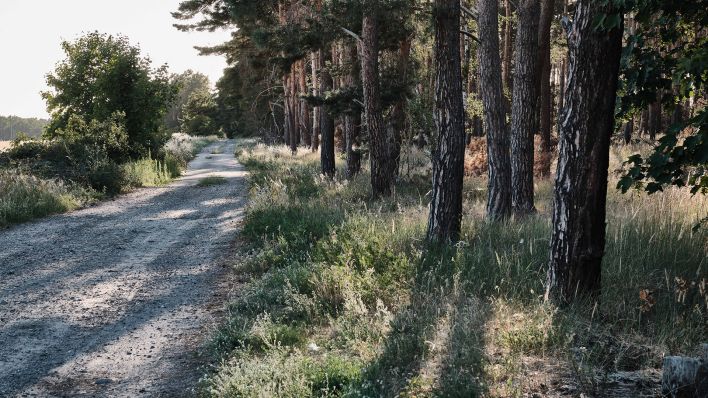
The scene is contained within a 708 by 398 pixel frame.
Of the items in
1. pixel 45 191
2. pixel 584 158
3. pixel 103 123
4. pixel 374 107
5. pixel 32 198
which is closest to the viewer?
pixel 584 158

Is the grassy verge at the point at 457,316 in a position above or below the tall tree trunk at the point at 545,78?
below

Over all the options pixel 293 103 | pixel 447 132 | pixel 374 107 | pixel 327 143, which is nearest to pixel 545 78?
pixel 327 143

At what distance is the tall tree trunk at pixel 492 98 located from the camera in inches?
440

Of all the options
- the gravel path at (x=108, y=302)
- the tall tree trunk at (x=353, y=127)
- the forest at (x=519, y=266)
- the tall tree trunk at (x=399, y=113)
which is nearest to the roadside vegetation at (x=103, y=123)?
the gravel path at (x=108, y=302)

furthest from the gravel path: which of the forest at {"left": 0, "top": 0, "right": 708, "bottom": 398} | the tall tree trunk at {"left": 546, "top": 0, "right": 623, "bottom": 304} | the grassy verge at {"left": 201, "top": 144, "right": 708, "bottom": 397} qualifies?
the tall tree trunk at {"left": 546, "top": 0, "right": 623, "bottom": 304}

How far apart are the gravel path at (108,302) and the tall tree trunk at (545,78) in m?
8.44

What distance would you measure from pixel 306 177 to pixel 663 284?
627 inches

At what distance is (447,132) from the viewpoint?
852cm

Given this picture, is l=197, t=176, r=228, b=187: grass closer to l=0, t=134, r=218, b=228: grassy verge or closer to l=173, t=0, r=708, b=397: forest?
l=0, t=134, r=218, b=228: grassy verge

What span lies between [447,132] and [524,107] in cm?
357

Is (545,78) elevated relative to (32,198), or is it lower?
elevated

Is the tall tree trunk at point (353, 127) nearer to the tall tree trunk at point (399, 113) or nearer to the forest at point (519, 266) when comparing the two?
the tall tree trunk at point (399, 113)

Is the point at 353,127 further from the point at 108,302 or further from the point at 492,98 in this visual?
the point at 108,302

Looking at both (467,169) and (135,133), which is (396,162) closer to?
(467,169)
